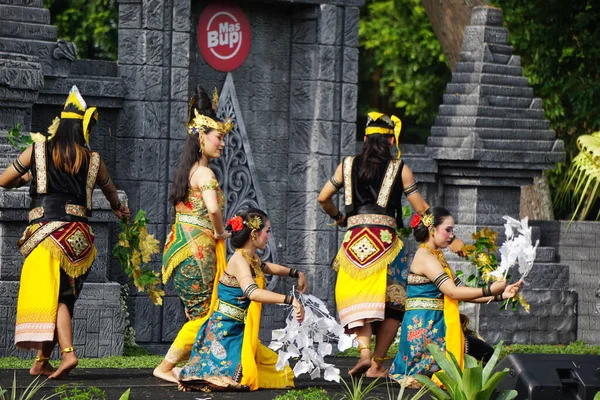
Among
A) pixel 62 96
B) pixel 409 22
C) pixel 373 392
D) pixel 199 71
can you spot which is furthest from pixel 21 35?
pixel 409 22

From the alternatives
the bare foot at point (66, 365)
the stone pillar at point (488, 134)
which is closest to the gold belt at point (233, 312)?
the bare foot at point (66, 365)

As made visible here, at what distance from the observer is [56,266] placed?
9.83 meters

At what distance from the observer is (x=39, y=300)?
32.0ft

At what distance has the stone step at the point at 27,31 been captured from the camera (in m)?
12.0

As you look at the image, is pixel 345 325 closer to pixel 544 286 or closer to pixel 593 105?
pixel 544 286

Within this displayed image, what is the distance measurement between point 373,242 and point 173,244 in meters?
1.47

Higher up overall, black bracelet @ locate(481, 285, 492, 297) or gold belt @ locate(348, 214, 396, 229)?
gold belt @ locate(348, 214, 396, 229)

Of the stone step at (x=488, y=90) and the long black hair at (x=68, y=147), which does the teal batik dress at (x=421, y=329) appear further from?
the stone step at (x=488, y=90)

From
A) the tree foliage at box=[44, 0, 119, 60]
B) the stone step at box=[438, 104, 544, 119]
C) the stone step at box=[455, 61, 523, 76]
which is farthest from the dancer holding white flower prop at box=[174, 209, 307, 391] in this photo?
the tree foliage at box=[44, 0, 119, 60]

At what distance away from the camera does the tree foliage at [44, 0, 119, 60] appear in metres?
23.4

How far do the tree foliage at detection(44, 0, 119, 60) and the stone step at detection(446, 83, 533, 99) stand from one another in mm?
10131

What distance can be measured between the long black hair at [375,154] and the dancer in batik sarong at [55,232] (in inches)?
77.1

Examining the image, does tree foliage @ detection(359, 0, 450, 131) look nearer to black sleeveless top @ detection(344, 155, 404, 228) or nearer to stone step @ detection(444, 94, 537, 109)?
stone step @ detection(444, 94, 537, 109)

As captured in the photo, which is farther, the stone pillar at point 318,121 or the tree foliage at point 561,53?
the tree foliage at point 561,53
